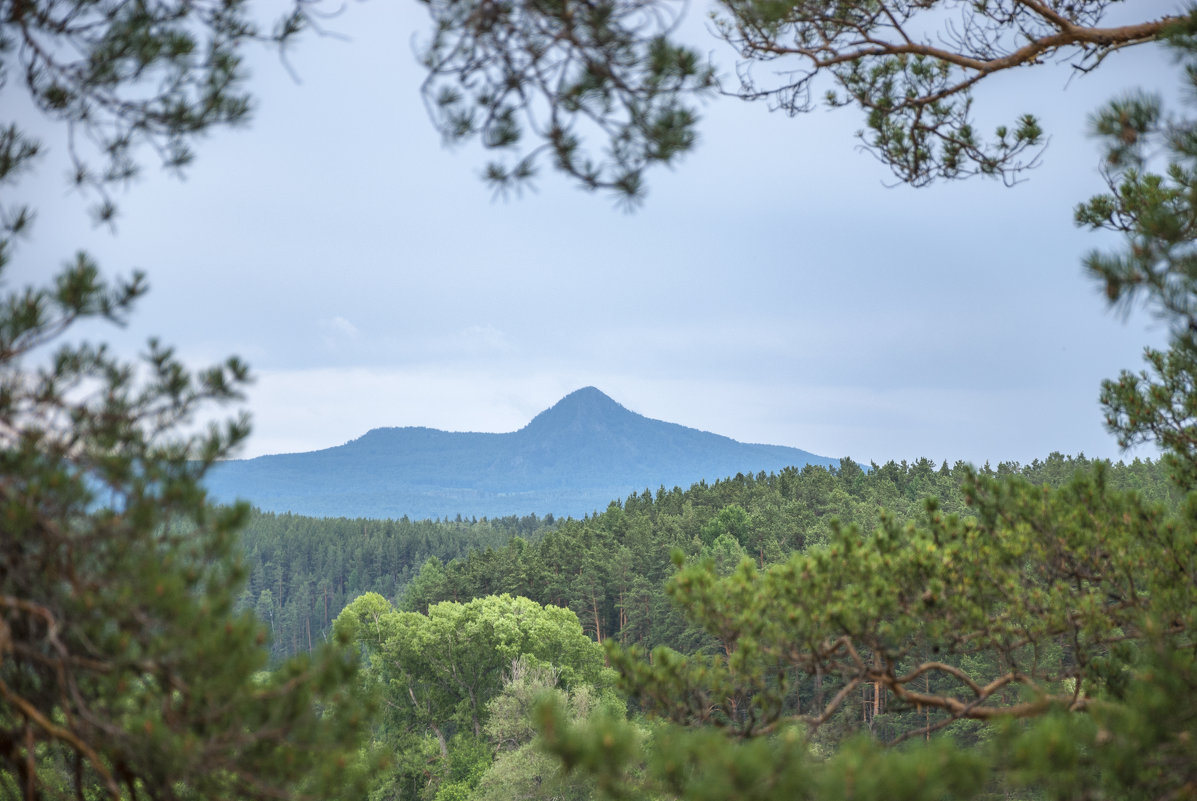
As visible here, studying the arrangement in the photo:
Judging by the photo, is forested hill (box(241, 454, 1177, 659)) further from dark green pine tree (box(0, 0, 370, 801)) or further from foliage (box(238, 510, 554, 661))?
foliage (box(238, 510, 554, 661))

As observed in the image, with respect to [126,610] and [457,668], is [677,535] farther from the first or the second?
[126,610]

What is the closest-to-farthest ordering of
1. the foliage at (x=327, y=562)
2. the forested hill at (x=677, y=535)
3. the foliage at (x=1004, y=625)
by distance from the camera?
the foliage at (x=1004, y=625) → the forested hill at (x=677, y=535) → the foliage at (x=327, y=562)

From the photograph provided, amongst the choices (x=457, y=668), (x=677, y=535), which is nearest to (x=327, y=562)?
(x=677, y=535)

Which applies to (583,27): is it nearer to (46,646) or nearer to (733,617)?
(733,617)

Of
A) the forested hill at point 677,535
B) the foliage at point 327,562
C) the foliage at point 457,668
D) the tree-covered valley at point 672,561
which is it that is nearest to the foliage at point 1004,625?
the tree-covered valley at point 672,561

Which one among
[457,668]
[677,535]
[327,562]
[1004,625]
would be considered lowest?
Answer: [327,562]

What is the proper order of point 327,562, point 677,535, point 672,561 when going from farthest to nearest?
point 327,562
point 677,535
point 672,561

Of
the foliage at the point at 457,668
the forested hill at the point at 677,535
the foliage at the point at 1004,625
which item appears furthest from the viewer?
the forested hill at the point at 677,535

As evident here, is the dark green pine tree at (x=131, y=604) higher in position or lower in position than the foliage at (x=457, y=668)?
higher

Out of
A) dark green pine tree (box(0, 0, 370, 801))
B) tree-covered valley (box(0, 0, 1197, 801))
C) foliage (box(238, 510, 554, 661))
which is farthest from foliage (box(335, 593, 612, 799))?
foliage (box(238, 510, 554, 661))

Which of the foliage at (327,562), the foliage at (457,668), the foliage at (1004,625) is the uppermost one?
the foliage at (1004,625)

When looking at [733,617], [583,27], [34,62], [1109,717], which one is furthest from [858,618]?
[34,62]

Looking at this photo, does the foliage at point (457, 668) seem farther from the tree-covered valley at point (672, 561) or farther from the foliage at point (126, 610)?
the foliage at point (126, 610)

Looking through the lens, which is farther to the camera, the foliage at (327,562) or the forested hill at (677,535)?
the foliage at (327,562)
